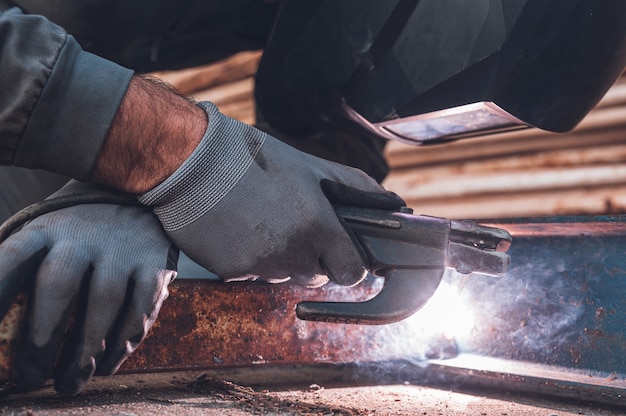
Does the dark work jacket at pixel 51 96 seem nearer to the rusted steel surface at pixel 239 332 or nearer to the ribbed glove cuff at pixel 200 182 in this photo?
the ribbed glove cuff at pixel 200 182

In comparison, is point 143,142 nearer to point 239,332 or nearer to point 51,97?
point 51,97

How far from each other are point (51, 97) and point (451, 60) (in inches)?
34.2

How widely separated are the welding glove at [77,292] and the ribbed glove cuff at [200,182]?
0.08m

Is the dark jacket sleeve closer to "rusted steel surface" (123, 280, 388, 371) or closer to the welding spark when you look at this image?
"rusted steel surface" (123, 280, 388, 371)

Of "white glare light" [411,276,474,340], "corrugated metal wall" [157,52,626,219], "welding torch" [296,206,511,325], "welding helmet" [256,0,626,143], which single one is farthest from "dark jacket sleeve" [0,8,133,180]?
"corrugated metal wall" [157,52,626,219]

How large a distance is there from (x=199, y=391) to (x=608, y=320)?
0.92 m

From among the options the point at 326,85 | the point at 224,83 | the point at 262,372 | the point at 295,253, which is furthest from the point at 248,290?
the point at 224,83

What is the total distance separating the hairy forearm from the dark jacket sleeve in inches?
0.9

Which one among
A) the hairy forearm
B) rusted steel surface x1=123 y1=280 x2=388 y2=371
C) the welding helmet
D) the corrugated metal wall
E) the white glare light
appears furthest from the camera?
the corrugated metal wall

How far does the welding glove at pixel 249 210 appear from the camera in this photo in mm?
1069

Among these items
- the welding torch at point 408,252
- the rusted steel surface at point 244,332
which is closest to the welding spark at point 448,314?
the rusted steel surface at point 244,332

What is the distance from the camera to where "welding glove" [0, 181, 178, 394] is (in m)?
0.91

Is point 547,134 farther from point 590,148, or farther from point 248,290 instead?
point 248,290

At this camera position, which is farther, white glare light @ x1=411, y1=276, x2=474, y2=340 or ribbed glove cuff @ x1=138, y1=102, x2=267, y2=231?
white glare light @ x1=411, y1=276, x2=474, y2=340
